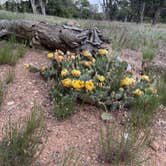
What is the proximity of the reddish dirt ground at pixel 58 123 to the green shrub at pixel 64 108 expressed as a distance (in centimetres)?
6

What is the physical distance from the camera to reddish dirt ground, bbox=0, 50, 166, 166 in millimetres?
3207

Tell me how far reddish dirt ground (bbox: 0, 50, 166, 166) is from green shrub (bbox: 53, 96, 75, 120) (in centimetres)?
6

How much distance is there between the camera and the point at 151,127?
12.1ft

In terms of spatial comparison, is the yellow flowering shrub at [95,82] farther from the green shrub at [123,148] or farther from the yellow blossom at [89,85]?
the green shrub at [123,148]

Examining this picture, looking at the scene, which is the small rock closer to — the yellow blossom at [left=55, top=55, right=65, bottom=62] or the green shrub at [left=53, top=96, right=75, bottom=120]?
the green shrub at [left=53, top=96, right=75, bottom=120]

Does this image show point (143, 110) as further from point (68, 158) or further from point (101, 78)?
point (68, 158)

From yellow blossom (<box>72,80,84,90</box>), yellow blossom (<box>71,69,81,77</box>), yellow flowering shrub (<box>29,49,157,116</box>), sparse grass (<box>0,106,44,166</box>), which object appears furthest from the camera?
yellow blossom (<box>71,69,81,77</box>)

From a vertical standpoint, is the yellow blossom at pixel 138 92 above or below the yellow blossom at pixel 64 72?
below

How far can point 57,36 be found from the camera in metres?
5.16

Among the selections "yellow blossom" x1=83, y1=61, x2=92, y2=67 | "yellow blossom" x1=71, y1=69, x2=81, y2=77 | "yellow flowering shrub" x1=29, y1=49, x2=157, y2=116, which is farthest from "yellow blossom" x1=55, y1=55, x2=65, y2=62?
"yellow blossom" x1=71, y1=69, x2=81, y2=77

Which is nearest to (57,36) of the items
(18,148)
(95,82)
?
(95,82)

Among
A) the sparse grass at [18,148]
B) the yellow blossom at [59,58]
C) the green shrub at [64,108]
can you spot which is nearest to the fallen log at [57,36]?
the yellow blossom at [59,58]

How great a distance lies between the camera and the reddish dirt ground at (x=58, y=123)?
10.5ft

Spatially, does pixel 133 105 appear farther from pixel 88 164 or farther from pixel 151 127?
pixel 88 164
